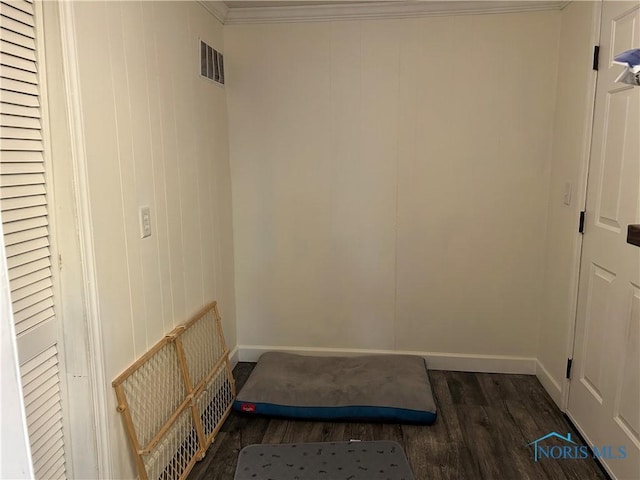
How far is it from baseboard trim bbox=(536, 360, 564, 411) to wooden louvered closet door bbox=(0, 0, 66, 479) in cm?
245

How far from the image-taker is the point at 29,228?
1446mm

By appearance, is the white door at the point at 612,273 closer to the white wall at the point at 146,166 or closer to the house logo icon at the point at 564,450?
the house logo icon at the point at 564,450

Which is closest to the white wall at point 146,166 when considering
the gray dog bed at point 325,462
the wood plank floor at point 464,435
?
the gray dog bed at point 325,462

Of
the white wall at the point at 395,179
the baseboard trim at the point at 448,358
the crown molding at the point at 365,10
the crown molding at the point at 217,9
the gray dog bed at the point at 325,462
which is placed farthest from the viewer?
the baseboard trim at the point at 448,358

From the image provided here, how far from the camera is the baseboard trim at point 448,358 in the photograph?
10.1 ft

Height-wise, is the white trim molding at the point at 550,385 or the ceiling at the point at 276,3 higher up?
the ceiling at the point at 276,3

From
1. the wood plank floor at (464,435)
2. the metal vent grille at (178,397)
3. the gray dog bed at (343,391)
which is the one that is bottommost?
the wood plank floor at (464,435)

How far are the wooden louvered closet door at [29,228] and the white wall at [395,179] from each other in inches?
66.3

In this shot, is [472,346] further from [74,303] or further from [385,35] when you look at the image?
[74,303]

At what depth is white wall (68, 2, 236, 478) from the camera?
165 cm

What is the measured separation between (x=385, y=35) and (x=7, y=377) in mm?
2836

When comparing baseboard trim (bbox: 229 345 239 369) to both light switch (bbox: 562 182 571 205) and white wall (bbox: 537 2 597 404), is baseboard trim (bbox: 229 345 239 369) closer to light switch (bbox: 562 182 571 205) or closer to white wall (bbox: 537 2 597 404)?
white wall (bbox: 537 2 597 404)

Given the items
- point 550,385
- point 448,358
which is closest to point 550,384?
point 550,385

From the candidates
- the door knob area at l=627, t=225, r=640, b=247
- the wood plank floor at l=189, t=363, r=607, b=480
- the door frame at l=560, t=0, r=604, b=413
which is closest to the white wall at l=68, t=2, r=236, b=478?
the wood plank floor at l=189, t=363, r=607, b=480
